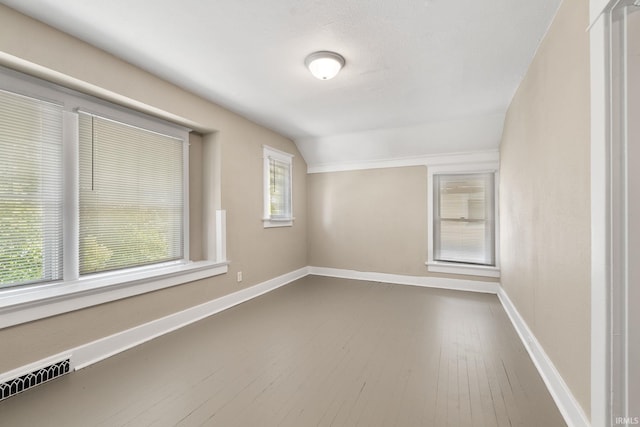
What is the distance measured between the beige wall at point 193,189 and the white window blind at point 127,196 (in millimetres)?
330

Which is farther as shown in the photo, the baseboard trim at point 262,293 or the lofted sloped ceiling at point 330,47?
the lofted sloped ceiling at point 330,47

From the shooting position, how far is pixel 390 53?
227 cm

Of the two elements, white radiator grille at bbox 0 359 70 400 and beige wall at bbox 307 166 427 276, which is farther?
beige wall at bbox 307 166 427 276

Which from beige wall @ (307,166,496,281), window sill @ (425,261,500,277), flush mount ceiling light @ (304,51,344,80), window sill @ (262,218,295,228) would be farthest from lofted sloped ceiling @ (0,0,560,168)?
window sill @ (425,261,500,277)

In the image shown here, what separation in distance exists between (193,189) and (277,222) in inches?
56.8

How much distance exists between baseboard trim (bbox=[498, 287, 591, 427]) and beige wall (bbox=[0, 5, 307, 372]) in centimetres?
315

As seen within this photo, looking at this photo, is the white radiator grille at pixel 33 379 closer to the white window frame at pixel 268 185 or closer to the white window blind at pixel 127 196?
the white window blind at pixel 127 196

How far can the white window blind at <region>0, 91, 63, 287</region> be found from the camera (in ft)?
6.31

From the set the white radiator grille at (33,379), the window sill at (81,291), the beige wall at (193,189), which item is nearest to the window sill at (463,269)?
the beige wall at (193,189)

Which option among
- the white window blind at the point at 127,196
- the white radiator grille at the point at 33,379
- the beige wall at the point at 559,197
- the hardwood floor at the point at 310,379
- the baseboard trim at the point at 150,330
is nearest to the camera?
the beige wall at the point at 559,197

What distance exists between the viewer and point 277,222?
4477mm

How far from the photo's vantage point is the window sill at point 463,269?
405 centimetres

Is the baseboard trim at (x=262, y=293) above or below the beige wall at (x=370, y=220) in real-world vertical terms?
below

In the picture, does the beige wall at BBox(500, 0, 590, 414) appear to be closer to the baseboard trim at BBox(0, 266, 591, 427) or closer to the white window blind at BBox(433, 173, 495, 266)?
the baseboard trim at BBox(0, 266, 591, 427)
